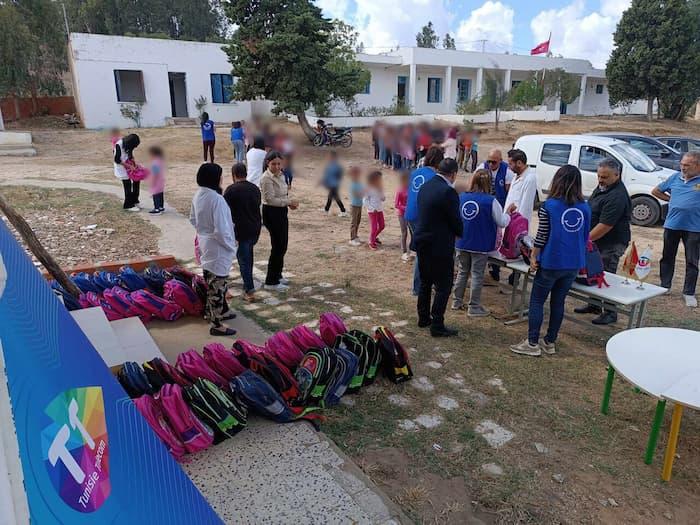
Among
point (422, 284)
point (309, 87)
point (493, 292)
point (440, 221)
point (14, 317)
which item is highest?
point (309, 87)

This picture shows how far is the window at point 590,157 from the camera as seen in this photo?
9.42 m

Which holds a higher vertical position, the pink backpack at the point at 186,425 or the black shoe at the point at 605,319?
the pink backpack at the point at 186,425

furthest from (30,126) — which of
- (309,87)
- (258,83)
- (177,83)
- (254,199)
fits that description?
(254,199)

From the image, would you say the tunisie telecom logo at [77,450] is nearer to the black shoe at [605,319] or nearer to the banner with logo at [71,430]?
the banner with logo at [71,430]

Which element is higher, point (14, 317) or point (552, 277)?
point (14, 317)

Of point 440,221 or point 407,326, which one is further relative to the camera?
point 407,326

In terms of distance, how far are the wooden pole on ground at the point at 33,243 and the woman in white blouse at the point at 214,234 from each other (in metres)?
1.21

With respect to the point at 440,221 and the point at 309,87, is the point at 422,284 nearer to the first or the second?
the point at 440,221

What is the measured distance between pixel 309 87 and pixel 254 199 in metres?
13.5

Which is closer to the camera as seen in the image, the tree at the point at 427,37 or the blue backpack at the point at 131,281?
the blue backpack at the point at 131,281

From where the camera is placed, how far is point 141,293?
15.7 ft

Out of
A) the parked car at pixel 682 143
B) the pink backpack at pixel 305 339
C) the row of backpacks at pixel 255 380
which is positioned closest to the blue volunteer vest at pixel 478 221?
the row of backpacks at pixel 255 380

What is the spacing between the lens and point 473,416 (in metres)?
3.37

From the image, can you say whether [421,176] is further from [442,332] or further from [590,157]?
[590,157]
